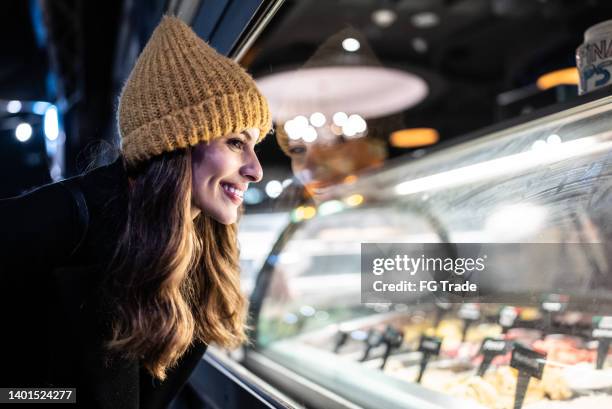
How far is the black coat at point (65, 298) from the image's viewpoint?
1270mm

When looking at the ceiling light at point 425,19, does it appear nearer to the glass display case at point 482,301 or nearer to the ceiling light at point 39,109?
the ceiling light at point 39,109

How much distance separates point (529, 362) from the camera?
161 centimetres

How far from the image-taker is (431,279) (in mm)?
1602

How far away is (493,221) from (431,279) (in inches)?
14.8

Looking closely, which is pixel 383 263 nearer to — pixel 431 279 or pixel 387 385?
pixel 431 279

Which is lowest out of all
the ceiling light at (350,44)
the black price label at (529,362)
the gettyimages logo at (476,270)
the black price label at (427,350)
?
the black price label at (427,350)

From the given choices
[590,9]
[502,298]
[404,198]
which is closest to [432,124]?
[590,9]

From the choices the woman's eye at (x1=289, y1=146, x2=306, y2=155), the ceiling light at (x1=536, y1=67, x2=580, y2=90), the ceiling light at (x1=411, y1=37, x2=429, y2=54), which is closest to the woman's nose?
the woman's eye at (x1=289, y1=146, x2=306, y2=155)

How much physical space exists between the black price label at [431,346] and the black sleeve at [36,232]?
51.5 inches

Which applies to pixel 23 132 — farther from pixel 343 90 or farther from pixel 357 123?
pixel 357 123

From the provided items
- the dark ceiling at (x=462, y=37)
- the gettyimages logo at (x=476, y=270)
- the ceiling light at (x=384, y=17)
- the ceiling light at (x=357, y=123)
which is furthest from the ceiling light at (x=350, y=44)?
the ceiling light at (x=384, y=17)

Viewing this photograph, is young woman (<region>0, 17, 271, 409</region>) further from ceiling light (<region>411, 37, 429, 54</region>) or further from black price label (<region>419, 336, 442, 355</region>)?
ceiling light (<region>411, 37, 429, 54</region>)

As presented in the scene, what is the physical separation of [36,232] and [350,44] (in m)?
1.52

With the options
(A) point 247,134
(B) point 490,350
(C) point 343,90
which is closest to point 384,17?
(C) point 343,90
